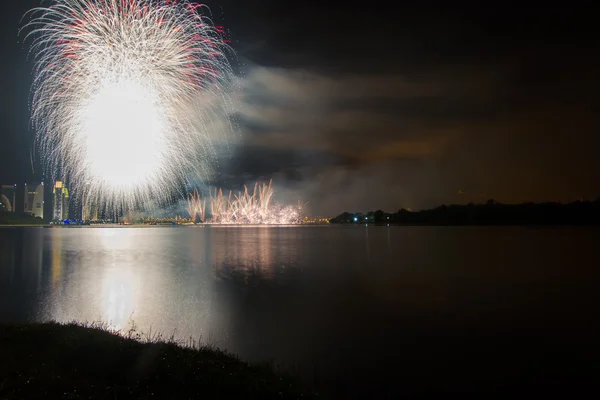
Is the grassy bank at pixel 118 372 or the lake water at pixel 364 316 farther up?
the grassy bank at pixel 118 372

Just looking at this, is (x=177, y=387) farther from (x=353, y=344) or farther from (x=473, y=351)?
(x=473, y=351)

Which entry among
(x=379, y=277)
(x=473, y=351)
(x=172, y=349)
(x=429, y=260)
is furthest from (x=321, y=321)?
(x=429, y=260)

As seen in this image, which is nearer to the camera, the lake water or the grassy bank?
the grassy bank

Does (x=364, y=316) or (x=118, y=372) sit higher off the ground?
(x=118, y=372)

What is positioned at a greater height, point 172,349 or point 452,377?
point 172,349

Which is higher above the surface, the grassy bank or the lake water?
the grassy bank

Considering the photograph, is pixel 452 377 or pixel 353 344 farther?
pixel 353 344

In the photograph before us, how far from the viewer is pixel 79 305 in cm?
1931

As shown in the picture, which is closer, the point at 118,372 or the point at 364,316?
the point at 118,372

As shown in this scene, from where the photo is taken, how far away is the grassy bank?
7.28 m

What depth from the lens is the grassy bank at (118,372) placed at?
7.28m

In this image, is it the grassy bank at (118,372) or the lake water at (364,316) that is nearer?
the grassy bank at (118,372)

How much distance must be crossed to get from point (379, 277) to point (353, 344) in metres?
18.0

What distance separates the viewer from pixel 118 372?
8367 mm
